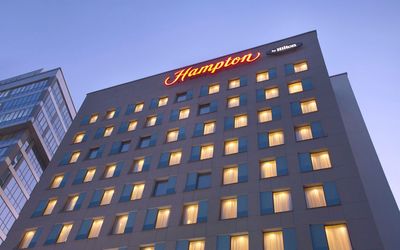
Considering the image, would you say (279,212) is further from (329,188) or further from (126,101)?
(126,101)

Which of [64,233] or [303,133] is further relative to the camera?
[64,233]

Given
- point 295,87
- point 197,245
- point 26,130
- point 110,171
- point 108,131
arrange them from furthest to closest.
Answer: point 26,130 < point 108,131 < point 110,171 < point 295,87 < point 197,245

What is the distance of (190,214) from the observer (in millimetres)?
32000

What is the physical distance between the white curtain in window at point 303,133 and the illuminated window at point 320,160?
262 centimetres

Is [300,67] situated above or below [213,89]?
below

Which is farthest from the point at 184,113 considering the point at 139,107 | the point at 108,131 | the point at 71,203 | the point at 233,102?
the point at 71,203

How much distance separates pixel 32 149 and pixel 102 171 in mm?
57613

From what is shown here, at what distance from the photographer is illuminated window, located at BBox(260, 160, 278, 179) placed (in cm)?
3241

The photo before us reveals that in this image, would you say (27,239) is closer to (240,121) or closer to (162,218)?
(162,218)

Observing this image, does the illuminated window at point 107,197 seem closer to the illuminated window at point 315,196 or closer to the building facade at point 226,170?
the building facade at point 226,170

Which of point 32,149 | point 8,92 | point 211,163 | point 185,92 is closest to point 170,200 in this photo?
point 211,163

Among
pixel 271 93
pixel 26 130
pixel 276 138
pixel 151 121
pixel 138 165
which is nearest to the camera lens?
pixel 276 138

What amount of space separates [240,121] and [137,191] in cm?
1419

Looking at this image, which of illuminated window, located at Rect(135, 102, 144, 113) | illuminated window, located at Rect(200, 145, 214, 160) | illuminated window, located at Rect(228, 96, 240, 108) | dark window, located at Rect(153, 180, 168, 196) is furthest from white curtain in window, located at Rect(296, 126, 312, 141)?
illuminated window, located at Rect(135, 102, 144, 113)
